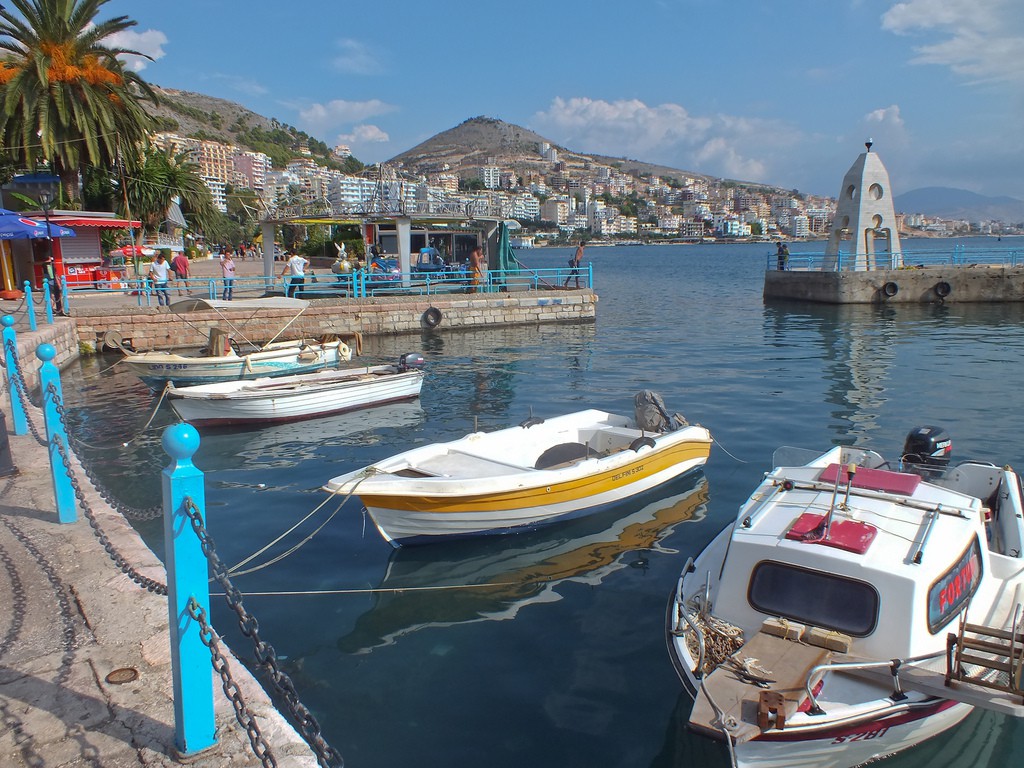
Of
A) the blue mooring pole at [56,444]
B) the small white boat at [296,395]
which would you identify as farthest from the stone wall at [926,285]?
the blue mooring pole at [56,444]

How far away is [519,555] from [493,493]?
81 cm

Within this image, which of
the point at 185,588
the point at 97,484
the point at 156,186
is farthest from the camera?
the point at 156,186

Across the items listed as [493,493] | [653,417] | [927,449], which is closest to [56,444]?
[493,493]

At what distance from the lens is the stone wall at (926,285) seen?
34.2m

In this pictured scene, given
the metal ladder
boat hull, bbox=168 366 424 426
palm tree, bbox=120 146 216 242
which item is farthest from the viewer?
palm tree, bbox=120 146 216 242

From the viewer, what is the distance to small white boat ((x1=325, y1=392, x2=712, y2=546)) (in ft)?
25.4

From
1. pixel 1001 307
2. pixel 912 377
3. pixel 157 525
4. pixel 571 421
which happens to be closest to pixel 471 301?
pixel 912 377

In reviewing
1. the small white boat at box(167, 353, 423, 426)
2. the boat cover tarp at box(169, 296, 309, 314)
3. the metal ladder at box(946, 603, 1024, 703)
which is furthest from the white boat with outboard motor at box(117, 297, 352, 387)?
the metal ladder at box(946, 603, 1024, 703)

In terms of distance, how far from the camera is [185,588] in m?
3.14

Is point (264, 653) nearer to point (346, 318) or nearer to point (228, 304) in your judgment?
point (228, 304)

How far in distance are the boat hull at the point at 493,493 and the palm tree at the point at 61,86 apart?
27.3 meters

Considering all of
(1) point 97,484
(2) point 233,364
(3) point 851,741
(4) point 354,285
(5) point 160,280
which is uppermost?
(5) point 160,280

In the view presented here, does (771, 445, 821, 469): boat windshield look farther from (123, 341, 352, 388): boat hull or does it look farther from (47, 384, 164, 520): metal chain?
(123, 341, 352, 388): boat hull

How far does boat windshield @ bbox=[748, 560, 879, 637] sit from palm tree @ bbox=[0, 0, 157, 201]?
30932 mm
